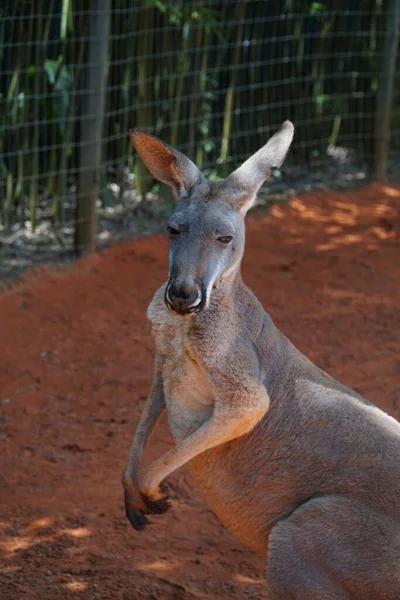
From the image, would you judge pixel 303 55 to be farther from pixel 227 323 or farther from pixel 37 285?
pixel 227 323

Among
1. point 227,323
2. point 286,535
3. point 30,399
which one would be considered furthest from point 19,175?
point 286,535

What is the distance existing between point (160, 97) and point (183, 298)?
5407mm

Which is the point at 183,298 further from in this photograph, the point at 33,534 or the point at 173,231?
the point at 33,534

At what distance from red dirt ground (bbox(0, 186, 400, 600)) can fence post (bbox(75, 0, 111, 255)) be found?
10.0 inches

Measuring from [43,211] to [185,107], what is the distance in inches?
66.9

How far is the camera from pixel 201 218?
3377 millimetres

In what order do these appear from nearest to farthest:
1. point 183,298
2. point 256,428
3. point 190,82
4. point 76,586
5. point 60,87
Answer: point 183,298
point 256,428
point 76,586
point 60,87
point 190,82

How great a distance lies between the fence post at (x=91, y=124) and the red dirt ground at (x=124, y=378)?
0.84ft

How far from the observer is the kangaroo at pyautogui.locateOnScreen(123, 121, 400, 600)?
3.28m

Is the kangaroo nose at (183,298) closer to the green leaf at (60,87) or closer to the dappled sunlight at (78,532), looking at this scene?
the dappled sunlight at (78,532)

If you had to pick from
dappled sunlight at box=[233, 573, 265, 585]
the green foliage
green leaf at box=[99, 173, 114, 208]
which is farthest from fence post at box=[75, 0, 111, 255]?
dappled sunlight at box=[233, 573, 265, 585]

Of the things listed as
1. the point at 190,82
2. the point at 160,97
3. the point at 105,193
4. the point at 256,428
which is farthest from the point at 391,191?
the point at 256,428

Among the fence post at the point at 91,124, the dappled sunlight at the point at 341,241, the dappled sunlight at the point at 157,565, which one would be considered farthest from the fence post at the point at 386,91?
the dappled sunlight at the point at 157,565

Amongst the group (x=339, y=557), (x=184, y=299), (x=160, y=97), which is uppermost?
(x=160, y=97)
